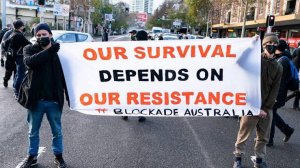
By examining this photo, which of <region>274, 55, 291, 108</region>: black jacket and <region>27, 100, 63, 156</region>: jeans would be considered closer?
<region>27, 100, 63, 156</region>: jeans

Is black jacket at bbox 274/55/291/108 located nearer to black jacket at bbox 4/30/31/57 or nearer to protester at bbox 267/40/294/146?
protester at bbox 267/40/294/146

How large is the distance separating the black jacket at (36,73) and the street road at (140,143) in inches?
37.4

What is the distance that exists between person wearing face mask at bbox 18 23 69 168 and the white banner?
16.2 inches

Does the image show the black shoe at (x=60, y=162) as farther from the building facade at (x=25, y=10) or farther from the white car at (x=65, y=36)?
the building facade at (x=25, y=10)

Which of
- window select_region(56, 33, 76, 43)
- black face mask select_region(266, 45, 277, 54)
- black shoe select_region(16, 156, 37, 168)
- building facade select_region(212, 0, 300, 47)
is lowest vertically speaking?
black shoe select_region(16, 156, 37, 168)

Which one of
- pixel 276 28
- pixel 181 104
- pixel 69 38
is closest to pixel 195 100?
pixel 181 104

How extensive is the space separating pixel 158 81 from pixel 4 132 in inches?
117

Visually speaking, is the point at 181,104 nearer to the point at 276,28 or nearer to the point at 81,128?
the point at 81,128

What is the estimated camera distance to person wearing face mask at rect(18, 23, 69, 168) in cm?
399

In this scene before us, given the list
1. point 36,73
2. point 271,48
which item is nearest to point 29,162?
point 36,73

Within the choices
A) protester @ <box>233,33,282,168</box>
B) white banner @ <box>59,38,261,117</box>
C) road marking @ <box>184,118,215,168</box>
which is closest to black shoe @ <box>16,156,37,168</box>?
white banner @ <box>59,38,261,117</box>

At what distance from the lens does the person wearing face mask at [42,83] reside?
3990mm

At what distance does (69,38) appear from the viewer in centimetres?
1412

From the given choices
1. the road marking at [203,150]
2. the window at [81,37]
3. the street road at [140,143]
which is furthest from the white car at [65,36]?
the road marking at [203,150]
